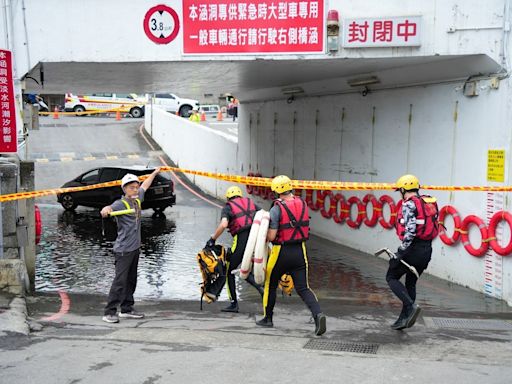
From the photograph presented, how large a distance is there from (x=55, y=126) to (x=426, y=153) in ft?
105

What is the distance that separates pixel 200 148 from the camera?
26000 millimetres

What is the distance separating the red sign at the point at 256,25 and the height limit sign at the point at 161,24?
0.57ft

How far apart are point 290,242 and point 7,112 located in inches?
180

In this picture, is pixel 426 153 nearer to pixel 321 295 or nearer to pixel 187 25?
pixel 321 295

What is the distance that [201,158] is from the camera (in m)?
26.0

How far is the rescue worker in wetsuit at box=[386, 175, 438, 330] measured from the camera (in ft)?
22.8

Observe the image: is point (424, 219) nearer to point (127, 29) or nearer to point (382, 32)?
point (382, 32)

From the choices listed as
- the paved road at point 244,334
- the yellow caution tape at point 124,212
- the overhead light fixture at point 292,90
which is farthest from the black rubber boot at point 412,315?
the overhead light fixture at point 292,90

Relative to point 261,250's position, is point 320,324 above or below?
below

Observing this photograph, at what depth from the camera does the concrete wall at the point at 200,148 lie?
23312mm

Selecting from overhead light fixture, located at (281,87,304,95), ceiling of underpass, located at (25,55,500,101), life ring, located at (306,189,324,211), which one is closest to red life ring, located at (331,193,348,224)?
life ring, located at (306,189,324,211)

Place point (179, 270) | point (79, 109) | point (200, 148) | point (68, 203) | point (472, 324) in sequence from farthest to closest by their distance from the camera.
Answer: point (79, 109), point (200, 148), point (68, 203), point (179, 270), point (472, 324)

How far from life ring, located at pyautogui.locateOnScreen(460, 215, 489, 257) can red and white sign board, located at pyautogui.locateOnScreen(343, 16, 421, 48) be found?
289 cm

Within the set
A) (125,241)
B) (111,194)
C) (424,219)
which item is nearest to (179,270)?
(125,241)
